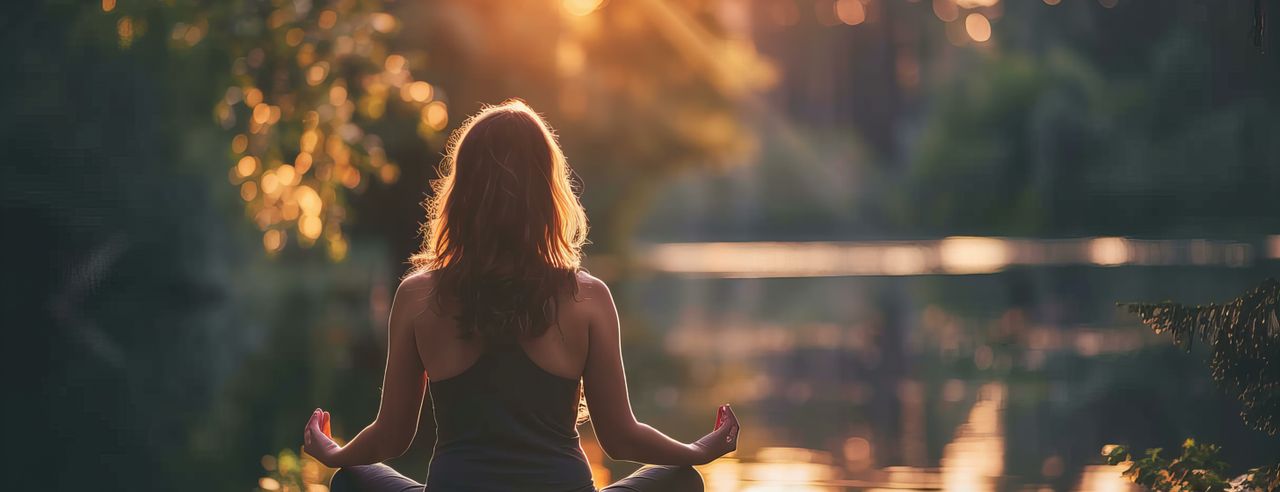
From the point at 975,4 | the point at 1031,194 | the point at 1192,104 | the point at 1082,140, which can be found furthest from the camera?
the point at 975,4

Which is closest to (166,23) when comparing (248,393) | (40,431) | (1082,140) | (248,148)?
(248,148)

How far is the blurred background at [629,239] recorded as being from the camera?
909cm

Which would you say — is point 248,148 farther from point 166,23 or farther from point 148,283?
point 148,283

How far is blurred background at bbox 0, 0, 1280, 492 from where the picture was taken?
29.8 feet

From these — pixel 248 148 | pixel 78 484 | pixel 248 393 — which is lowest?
pixel 78 484

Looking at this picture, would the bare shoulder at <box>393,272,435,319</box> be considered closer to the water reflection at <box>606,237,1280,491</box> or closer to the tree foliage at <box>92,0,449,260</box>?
the tree foliage at <box>92,0,449,260</box>

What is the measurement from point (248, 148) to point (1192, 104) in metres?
24.8


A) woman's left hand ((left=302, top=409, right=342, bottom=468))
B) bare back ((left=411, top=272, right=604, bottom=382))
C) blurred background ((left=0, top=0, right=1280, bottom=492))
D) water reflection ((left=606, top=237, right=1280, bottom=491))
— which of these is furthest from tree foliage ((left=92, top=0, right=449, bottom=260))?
bare back ((left=411, top=272, right=604, bottom=382))

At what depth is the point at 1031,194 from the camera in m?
44.9

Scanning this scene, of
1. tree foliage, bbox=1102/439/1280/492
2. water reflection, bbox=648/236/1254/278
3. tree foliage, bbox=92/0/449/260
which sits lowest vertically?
tree foliage, bbox=1102/439/1280/492

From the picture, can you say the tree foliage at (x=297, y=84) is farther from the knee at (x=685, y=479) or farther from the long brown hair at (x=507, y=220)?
the knee at (x=685, y=479)

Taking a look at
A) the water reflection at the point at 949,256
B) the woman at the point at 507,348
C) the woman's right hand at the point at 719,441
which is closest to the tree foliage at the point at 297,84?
the woman at the point at 507,348

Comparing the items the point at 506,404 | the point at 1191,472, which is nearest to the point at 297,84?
the point at 1191,472

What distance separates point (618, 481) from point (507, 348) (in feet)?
1.55
